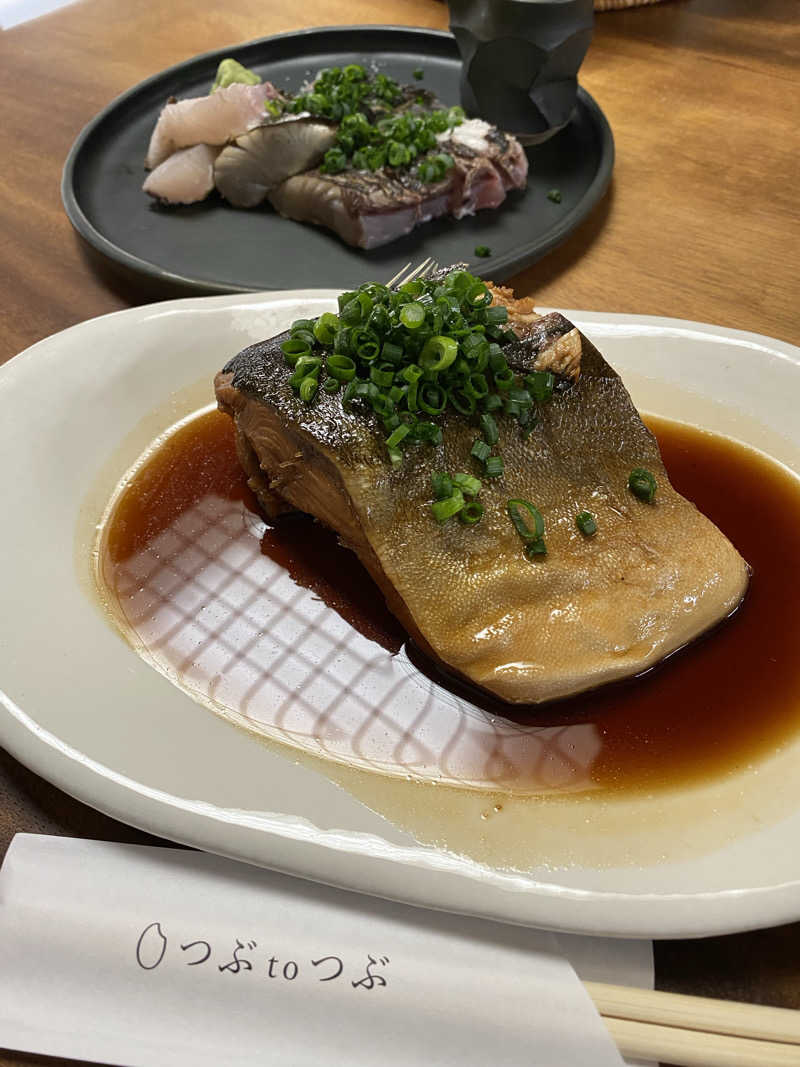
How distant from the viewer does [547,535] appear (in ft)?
6.42

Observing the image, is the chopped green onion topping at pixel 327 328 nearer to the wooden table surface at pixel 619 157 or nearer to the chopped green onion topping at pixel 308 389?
the chopped green onion topping at pixel 308 389

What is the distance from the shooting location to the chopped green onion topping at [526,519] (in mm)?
1926

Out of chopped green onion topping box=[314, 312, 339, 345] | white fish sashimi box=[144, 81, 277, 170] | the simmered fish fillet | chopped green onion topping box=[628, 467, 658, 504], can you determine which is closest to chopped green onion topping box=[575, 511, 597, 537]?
the simmered fish fillet

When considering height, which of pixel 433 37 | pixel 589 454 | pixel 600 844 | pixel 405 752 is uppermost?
pixel 433 37

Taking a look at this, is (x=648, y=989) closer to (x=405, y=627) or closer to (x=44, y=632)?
(x=405, y=627)

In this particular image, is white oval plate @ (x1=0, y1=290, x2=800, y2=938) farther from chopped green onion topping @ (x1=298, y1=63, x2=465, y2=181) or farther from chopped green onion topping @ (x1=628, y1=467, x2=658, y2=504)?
chopped green onion topping @ (x1=298, y1=63, x2=465, y2=181)

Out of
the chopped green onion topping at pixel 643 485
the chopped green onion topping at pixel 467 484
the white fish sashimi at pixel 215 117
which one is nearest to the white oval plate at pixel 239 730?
the chopped green onion topping at pixel 643 485

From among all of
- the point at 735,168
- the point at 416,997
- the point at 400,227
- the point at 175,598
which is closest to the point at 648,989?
the point at 416,997

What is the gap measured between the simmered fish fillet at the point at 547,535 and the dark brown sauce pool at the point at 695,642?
6 cm

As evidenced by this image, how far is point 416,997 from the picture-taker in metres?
1.37

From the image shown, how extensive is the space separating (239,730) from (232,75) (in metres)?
3.36

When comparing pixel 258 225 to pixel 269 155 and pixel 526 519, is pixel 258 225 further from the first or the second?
pixel 526 519

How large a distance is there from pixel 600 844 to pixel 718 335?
1.52 meters

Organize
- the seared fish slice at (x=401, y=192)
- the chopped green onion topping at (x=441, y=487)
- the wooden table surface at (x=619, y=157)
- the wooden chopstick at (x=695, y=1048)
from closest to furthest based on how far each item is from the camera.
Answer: the wooden chopstick at (x=695, y=1048), the chopped green onion topping at (x=441, y=487), the wooden table surface at (x=619, y=157), the seared fish slice at (x=401, y=192)
